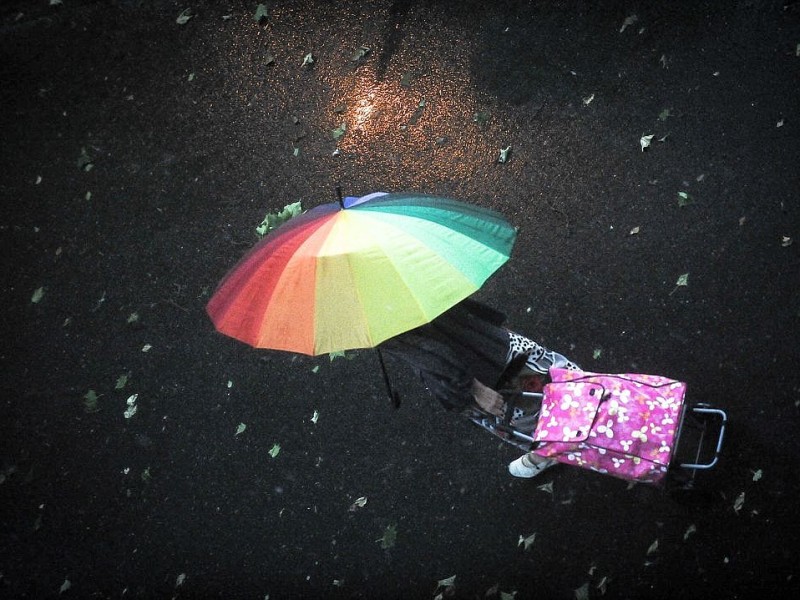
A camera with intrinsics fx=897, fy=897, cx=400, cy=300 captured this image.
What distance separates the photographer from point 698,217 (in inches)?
202

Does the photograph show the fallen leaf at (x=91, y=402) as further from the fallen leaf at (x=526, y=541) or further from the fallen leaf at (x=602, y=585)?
the fallen leaf at (x=602, y=585)

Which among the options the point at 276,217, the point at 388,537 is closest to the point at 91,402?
the point at 276,217

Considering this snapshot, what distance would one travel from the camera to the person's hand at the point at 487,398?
3.94m

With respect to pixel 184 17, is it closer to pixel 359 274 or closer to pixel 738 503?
pixel 359 274

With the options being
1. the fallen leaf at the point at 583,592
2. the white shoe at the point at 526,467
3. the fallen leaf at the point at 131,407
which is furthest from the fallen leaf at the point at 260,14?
the fallen leaf at the point at 583,592

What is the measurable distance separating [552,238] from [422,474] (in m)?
1.59

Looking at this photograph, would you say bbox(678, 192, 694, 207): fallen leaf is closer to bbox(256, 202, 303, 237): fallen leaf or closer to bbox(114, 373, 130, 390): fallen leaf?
bbox(256, 202, 303, 237): fallen leaf

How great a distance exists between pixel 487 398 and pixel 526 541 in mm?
1196

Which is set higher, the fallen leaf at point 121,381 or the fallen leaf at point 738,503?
the fallen leaf at point 121,381

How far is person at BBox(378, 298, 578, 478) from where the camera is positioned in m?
3.87

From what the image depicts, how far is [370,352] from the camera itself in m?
5.46

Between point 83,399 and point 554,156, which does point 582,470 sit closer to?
point 554,156

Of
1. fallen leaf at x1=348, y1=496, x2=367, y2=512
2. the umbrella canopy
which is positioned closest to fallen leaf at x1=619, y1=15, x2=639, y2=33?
the umbrella canopy

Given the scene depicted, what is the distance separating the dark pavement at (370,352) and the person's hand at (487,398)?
3.43 feet
